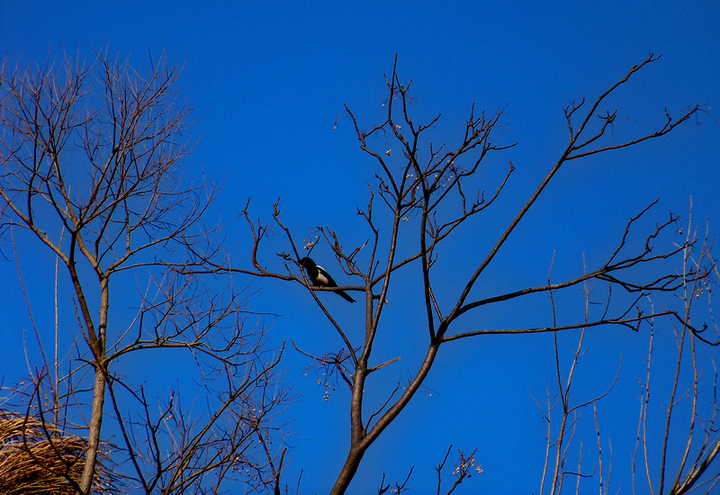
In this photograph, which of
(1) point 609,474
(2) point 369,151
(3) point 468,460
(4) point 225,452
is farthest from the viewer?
(4) point 225,452

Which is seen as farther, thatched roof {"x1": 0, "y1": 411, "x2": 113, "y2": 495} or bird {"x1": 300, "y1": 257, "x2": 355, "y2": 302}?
bird {"x1": 300, "y1": 257, "x2": 355, "y2": 302}

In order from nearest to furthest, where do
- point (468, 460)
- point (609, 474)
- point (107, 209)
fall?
point (609, 474), point (468, 460), point (107, 209)

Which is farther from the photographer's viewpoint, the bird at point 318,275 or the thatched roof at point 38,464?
the bird at point 318,275

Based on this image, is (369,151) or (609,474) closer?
(609,474)

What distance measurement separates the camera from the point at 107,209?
3.78 metres

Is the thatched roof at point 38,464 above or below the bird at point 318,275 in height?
below

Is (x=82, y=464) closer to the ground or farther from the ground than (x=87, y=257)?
closer to the ground

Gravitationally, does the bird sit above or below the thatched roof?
above

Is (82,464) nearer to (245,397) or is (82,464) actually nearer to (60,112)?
(245,397)

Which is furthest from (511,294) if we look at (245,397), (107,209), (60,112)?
(60,112)

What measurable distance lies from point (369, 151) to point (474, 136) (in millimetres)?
545

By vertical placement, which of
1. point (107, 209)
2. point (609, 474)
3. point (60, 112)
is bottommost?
point (609, 474)

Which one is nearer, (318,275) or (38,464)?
(38,464)

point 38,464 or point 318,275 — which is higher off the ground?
point 318,275
